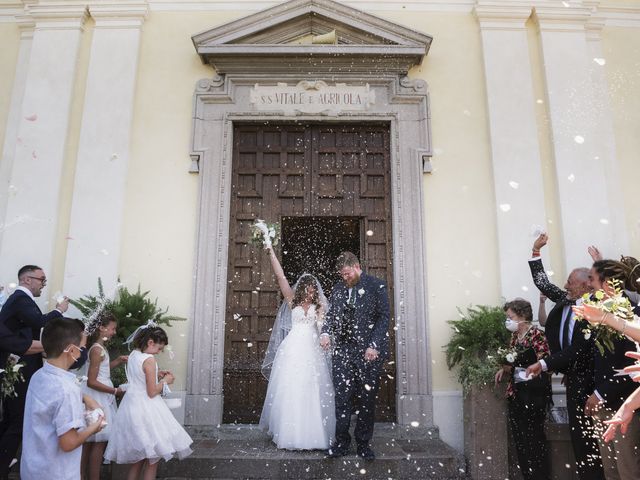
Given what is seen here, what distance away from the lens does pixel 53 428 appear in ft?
10.4

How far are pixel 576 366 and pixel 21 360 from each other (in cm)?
504

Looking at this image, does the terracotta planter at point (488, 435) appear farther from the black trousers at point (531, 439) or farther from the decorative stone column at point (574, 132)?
the decorative stone column at point (574, 132)

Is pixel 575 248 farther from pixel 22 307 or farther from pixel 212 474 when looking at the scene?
pixel 22 307

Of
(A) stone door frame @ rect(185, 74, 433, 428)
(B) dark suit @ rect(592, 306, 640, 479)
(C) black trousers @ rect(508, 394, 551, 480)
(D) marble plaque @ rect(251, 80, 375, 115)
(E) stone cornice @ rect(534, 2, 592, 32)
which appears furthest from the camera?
(E) stone cornice @ rect(534, 2, 592, 32)

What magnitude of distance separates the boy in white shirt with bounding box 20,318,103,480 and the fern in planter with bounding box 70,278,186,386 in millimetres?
3021

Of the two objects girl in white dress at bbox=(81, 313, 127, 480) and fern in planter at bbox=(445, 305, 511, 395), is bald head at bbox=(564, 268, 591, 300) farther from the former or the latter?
girl in white dress at bbox=(81, 313, 127, 480)

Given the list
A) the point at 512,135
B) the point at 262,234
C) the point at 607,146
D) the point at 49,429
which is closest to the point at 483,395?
the point at 262,234

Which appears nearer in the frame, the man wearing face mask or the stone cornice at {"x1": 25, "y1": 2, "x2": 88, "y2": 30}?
the man wearing face mask

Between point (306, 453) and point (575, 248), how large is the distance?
421 centimetres

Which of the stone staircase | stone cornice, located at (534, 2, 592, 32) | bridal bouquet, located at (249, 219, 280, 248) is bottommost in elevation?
the stone staircase

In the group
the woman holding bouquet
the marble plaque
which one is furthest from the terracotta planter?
the marble plaque

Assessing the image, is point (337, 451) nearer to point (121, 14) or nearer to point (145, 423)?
point (145, 423)

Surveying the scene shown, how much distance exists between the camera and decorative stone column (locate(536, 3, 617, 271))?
23.1 ft

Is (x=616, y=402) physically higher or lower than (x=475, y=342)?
lower
